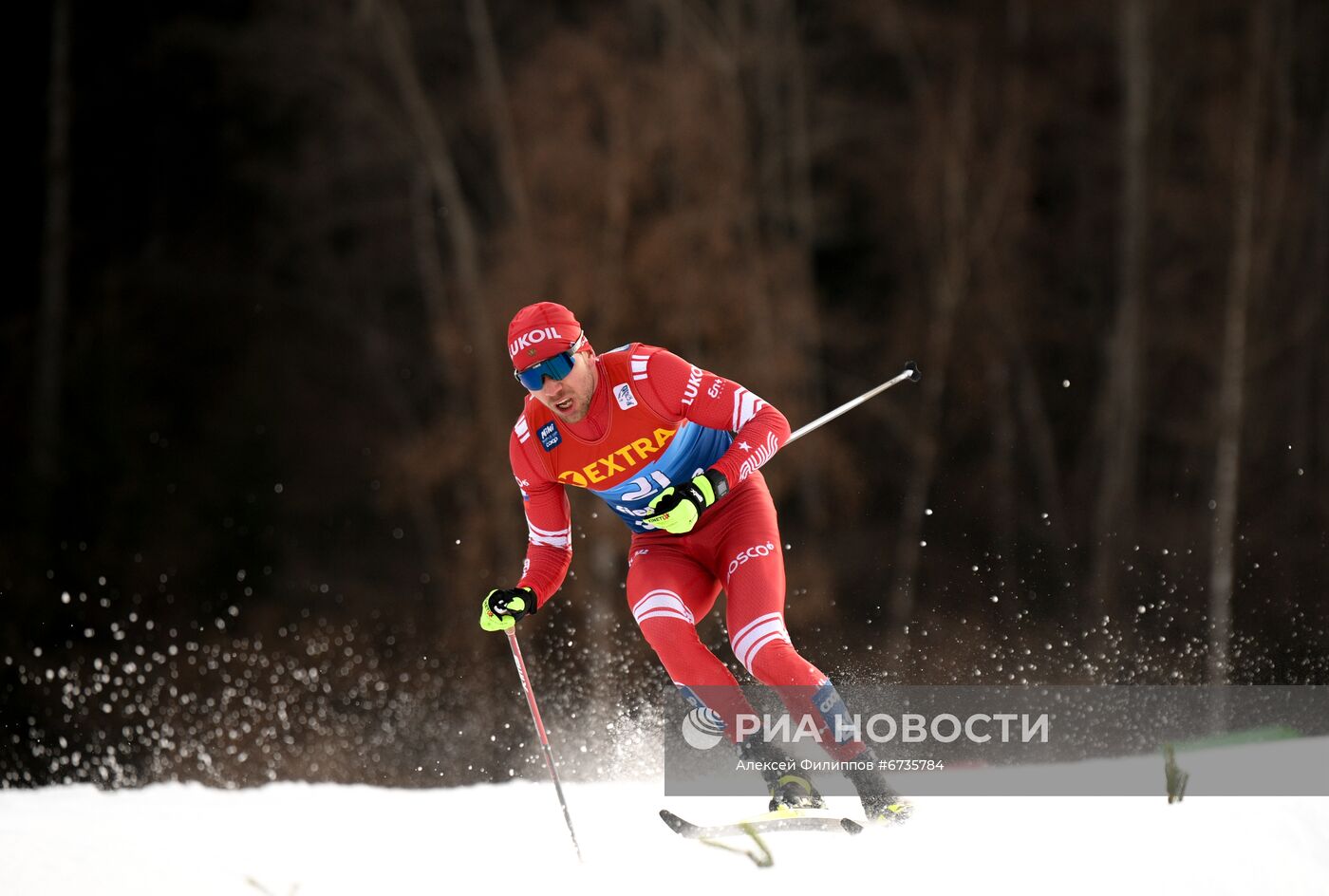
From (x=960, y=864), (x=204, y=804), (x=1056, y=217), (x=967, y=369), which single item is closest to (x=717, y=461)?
(x=960, y=864)

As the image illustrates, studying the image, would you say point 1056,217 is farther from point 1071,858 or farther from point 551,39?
point 1071,858

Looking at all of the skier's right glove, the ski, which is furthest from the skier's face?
the ski

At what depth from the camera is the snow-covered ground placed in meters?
3.86

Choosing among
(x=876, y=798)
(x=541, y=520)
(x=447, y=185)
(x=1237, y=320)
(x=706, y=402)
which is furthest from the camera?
(x=447, y=185)

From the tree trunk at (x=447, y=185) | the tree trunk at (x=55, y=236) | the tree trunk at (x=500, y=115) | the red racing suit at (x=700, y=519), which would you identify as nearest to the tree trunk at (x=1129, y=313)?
the tree trunk at (x=500, y=115)

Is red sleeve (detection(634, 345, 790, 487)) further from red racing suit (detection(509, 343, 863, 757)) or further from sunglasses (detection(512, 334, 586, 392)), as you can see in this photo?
sunglasses (detection(512, 334, 586, 392))

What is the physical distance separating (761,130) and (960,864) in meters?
11.6

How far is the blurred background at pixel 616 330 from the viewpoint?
1238 centimetres

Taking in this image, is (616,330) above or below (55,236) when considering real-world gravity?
below

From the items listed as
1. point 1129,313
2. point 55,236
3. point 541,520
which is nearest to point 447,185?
point 55,236

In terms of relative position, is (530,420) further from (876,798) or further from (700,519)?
(876,798)

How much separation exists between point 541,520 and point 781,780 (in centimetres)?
117

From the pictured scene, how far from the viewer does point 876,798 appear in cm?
403

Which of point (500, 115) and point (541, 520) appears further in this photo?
point (500, 115)
